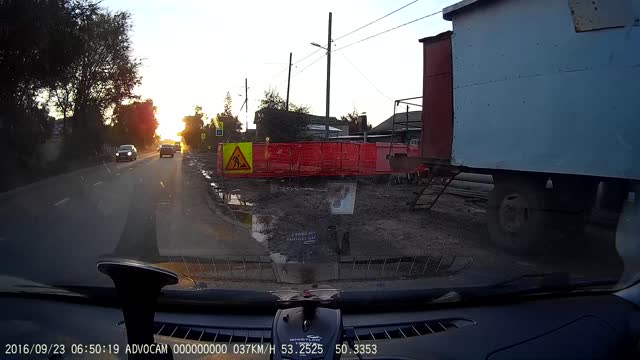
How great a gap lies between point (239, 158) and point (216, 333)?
1688 cm

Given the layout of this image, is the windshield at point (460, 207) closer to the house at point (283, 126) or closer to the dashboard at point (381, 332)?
the dashboard at point (381, 332)

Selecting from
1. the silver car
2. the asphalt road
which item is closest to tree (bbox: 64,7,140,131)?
the silver car

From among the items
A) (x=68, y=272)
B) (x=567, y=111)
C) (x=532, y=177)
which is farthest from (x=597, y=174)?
(x=68, y=272)

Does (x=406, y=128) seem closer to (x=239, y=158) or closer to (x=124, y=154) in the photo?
(x=239, y=158)

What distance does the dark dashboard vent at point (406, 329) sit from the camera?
2982 millimetres

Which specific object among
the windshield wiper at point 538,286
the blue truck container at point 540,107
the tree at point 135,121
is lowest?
the windshield wiper at point 538,286

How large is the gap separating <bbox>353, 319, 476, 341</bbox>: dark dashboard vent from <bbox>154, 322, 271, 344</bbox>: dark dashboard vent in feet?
1.76

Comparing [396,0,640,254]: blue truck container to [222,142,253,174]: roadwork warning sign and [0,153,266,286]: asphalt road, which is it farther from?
[222,142,253,174]: roadwork warning sign

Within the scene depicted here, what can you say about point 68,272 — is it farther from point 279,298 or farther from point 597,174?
point 597,174

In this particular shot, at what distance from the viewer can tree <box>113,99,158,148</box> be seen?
54.7 metres

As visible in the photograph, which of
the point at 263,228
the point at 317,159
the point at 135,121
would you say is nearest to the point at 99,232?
the point at 263,228

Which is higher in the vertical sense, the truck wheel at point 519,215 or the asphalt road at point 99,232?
the truck wheel at point 519,215

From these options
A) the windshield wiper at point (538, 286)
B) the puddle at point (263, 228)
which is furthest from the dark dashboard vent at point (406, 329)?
the puddle at point (263, 228)

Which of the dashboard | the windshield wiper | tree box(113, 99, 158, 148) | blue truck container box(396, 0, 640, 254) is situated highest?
tree box(113, 99, 158, 148)
